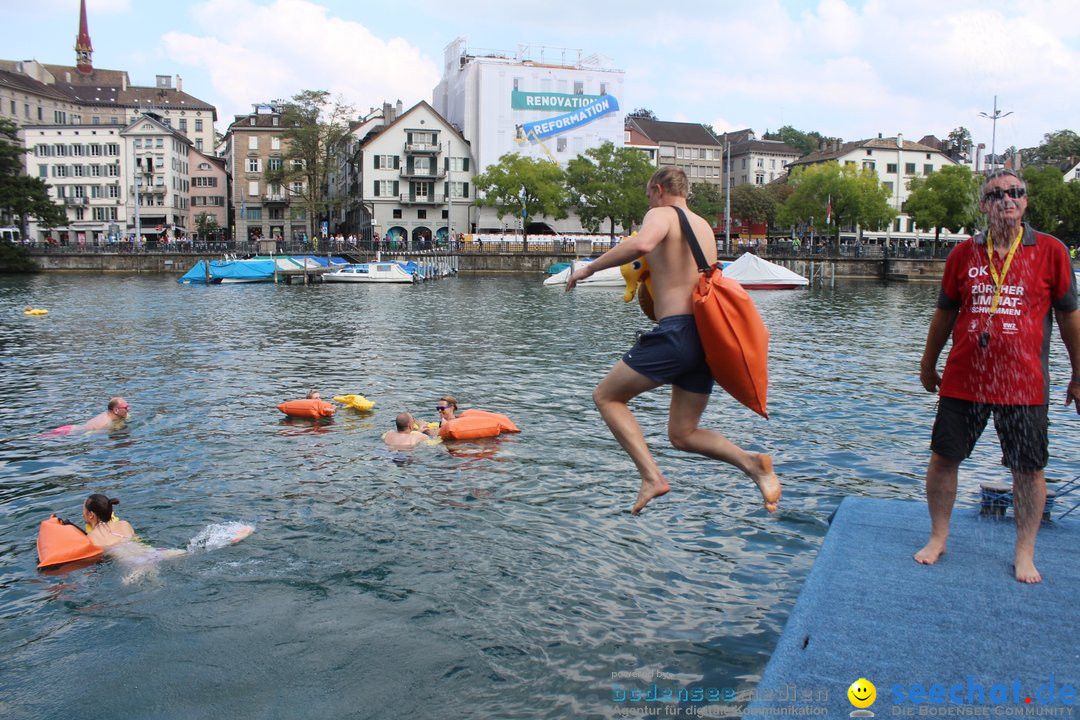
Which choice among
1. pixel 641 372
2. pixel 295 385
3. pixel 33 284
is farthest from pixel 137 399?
pixel 33 284

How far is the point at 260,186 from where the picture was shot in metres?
117

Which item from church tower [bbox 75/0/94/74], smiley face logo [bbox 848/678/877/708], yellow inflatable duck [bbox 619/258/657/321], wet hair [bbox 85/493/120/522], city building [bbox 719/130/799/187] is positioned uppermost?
church tower [bbox 75/0/94/74]

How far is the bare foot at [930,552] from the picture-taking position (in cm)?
629

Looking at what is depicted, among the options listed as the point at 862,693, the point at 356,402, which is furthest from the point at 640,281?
the point at 356,402

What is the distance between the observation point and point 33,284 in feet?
211

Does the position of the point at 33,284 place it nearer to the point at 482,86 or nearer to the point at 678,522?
the point at 482,86

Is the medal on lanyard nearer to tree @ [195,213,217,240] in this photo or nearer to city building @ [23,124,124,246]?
tree @ [195,213,217,240]

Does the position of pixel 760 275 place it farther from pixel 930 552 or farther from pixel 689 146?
pixel 689 146

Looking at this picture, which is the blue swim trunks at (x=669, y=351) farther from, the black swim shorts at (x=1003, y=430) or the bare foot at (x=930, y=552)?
the bare foot at (x=930, y=552)

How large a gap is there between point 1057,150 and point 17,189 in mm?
134209

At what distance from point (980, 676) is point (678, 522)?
5.82 m

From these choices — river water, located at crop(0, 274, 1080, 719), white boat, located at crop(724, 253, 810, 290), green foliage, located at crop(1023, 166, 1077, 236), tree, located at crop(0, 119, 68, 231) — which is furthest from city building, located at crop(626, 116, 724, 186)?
river water, located at crop(0, 274, 1080, 719)

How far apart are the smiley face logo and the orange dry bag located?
193 centimetres

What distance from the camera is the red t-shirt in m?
5.84
